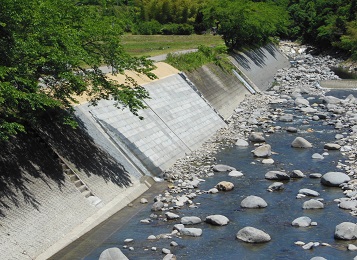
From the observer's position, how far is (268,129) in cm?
4391

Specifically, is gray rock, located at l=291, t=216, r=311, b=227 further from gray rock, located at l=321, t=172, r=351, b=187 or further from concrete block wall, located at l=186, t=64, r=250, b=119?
concrete block wall, located at l=186, t=64, r=250, b=119

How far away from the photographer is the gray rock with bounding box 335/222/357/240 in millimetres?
22855

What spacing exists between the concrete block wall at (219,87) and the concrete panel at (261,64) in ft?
20.2

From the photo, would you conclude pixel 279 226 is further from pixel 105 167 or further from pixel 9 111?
pixel 9 111

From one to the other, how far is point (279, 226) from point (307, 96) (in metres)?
36.8

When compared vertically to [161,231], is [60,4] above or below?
above

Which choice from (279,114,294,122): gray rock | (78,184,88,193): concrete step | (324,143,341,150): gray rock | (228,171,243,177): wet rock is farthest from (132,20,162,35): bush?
(78,184,88,193): concrete step

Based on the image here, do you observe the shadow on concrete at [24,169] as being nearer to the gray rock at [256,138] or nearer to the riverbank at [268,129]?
the riverbank at [268,129]

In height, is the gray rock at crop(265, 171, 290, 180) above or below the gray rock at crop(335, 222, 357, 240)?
above

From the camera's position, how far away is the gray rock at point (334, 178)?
29844mm

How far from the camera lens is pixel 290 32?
111m

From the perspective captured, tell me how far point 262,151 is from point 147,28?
199 ft

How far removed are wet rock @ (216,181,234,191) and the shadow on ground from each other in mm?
4425

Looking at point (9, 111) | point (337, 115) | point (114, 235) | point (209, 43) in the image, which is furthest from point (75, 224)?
point (209, 43)
